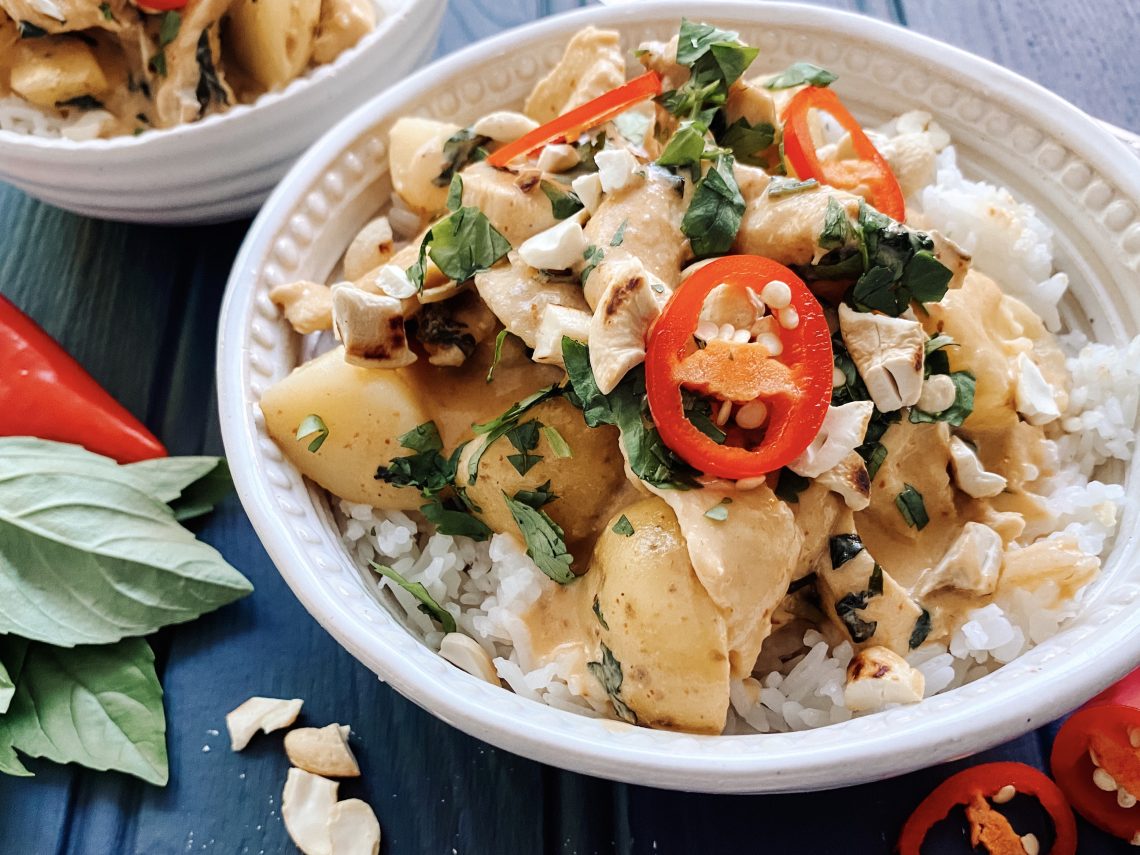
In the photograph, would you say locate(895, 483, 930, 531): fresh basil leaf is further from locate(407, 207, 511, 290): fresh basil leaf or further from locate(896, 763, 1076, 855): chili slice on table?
locate(407, 207, 511, 290): fresh basil leaf

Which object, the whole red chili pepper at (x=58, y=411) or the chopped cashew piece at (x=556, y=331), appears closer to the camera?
the chopped cashew piece at (x=556, y=331)

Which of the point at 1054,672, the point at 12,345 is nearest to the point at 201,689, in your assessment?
the point at 12,345

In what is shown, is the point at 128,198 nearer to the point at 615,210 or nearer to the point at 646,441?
the point at 615,210

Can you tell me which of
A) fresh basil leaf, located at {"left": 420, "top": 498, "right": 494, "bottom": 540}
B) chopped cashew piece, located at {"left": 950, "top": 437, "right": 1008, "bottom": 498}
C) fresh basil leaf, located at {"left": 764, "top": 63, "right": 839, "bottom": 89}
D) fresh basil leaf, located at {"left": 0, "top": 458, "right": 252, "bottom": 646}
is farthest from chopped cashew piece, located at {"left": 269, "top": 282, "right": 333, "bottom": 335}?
chopped cashew piece, located at {"left": 950, "top": 437, "right": 1008, "bottom": 498}

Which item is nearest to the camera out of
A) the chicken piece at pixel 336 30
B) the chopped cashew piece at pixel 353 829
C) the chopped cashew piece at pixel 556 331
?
the chopped cashew piece at pixel 556 331

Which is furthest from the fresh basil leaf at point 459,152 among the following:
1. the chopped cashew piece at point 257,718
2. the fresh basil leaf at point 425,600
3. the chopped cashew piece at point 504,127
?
the chopped cashew piece at point 257,718

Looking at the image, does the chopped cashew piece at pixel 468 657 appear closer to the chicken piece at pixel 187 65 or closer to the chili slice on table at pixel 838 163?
the chili slice on table at pixel 838 163
